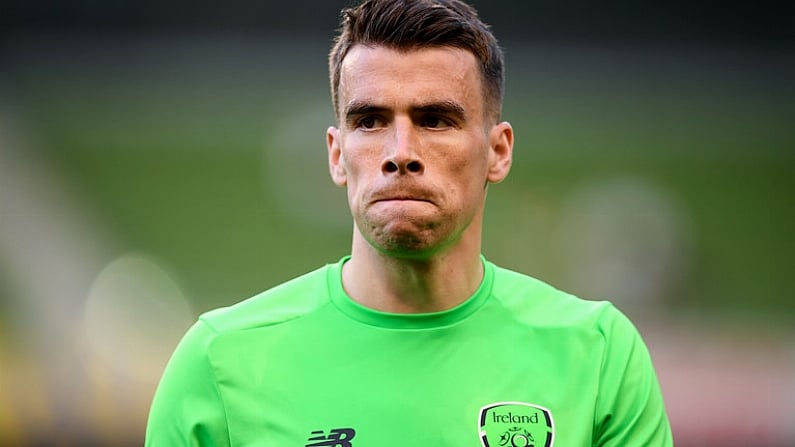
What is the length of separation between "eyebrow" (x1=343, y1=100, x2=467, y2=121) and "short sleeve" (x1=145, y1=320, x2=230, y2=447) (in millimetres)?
740

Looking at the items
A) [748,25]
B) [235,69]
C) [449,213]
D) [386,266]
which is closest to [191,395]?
[386,266]

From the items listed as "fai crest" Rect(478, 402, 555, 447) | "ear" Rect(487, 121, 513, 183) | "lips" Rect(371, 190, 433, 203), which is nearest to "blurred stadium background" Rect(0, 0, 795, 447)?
"ear" Rect(487, 121, 513, 183)

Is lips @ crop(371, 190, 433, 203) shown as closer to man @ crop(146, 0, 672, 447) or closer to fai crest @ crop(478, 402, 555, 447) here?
man @ crop(146, 0, 672, 447)

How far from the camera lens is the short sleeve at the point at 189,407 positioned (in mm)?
2926

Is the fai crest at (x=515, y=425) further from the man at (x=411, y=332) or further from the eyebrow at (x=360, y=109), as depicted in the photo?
the eyebrow at (x=360, y=109)

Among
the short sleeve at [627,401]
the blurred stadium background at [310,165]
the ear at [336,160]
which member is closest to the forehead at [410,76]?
the ear at [336,160]

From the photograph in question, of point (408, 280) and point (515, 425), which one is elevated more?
point (408, 280)

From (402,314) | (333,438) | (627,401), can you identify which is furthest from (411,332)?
(627,401)

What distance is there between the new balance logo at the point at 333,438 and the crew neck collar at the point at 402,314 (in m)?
0.33

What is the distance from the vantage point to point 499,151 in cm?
328

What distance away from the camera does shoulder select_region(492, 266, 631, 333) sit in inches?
124

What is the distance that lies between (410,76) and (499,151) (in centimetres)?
42

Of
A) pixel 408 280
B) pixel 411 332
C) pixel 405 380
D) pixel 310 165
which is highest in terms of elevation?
pixel 310 165

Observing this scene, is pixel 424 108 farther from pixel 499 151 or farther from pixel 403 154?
pixel 499 151
